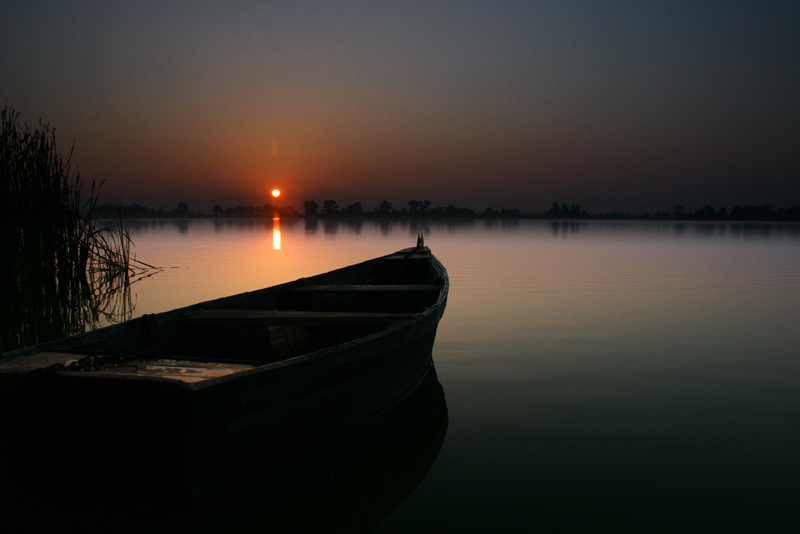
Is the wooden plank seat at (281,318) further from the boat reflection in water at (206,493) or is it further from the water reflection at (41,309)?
the water reflection at (41,309)

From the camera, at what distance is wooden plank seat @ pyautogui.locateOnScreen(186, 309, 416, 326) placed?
4.89 metres

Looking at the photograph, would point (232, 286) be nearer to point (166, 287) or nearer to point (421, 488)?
point (166, 287)

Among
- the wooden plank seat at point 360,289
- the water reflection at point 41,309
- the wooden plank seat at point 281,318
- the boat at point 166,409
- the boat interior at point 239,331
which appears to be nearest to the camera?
the boat at point 166,409

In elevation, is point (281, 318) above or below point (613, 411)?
above

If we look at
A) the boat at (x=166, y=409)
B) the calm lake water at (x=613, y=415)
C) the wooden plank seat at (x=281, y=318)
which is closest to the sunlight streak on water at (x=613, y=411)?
the calm lake water at (x=613, y=415)

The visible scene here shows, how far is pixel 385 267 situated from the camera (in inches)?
407

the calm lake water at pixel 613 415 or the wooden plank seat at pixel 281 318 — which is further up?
the wooden plank seat at pixel 281 318

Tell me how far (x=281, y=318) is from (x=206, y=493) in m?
2.15

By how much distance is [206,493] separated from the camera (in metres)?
3.01

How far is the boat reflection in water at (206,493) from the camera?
2.95 meters

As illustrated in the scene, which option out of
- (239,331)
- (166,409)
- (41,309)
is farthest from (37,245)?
(166,409)

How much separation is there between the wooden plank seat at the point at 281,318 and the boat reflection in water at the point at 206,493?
134cm

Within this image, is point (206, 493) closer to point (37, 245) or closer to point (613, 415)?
point (613, 415)

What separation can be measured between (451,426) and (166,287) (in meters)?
10.9
